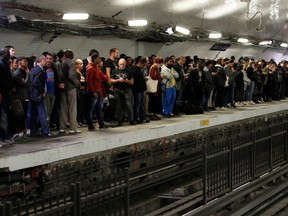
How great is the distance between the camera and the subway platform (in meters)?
9.08

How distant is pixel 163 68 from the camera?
14125 millimetres

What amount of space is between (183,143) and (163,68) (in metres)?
2.28

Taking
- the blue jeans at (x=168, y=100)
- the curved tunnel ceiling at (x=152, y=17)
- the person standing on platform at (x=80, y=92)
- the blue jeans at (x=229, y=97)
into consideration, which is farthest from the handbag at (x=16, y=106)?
the blue jeans at (x=229, y=97)

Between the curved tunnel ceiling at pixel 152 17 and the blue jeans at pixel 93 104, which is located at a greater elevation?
the curved tunnel ceiling at pixel 152 17

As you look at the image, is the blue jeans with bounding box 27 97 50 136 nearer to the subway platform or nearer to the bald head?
the subway platform

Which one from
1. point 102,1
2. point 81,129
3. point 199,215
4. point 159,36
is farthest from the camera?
point 159,36

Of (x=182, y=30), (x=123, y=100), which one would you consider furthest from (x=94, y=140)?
(x=182, y=30)

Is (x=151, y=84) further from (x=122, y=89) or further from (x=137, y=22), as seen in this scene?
(x=137, y=22)

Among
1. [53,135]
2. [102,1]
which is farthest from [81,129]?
[102,1]

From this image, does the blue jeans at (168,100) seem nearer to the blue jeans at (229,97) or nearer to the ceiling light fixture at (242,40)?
the blue jeans at (229,97)

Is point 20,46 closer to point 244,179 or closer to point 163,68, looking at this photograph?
point 163,68

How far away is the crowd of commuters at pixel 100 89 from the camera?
394 inches

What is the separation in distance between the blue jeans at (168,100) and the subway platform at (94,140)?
0.30 m

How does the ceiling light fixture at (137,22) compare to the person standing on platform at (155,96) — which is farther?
the ceiling light fixture at (137,22)
